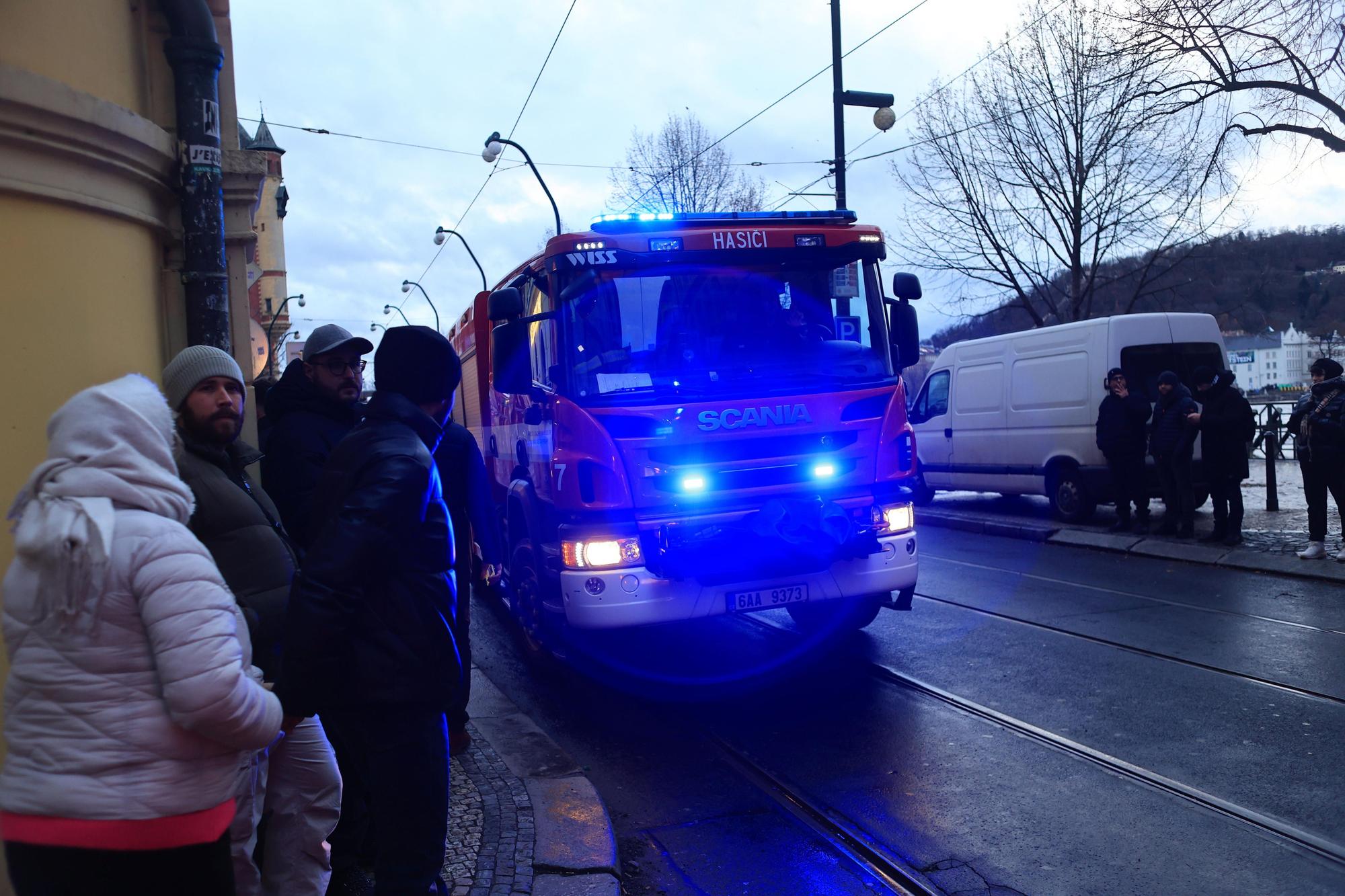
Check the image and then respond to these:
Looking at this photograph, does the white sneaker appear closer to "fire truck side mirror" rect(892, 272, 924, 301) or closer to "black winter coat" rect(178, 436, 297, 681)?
"fire truck side mirror" rect(892, 272, 924, 301)

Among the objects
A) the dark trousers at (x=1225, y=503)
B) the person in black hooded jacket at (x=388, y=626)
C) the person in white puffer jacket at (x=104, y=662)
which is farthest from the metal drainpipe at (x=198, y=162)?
the dark trousers at (x=1225, y=503)

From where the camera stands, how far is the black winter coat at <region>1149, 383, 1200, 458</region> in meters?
11.4

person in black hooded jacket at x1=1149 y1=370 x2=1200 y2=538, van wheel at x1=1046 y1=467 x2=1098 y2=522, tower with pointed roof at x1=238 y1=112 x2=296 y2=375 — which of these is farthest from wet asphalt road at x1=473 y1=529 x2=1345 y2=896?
tower with pointed roof at x1=238 y1=112 x2=296 y2=375

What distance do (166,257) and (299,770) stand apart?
2805 millimetres

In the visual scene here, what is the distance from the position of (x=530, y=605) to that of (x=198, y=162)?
3412 millimetres

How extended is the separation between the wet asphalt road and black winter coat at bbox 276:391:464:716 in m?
1.69

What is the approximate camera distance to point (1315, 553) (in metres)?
9.73

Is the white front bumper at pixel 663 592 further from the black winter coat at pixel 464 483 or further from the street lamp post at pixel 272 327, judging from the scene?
the street lamp post at pixel 272 327

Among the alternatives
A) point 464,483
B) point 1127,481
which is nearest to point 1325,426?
point 1127,481

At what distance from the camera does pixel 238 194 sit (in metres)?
5.88

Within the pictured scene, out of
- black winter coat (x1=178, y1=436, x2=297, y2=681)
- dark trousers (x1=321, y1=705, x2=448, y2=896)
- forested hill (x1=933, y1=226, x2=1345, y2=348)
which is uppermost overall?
forested hill (x1=933, y1=226, x2=1345, y2=348)

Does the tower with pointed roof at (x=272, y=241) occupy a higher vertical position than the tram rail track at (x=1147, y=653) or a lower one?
Answer: higher

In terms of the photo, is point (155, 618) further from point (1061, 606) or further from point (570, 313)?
point (1061, 606)

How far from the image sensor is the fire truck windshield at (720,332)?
623 cm
